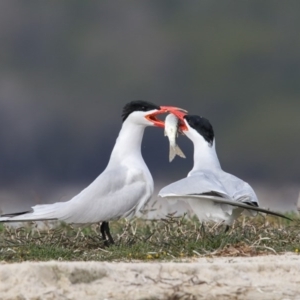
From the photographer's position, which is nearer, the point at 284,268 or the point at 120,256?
the point at 284,268

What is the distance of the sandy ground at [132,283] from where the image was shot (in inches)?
179

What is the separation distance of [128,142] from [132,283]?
3433 millimetres

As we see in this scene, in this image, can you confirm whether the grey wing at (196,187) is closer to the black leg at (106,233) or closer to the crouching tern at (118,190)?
the crouching tern at (118,190)

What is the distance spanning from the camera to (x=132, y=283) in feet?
15.4

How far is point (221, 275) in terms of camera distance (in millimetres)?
4945

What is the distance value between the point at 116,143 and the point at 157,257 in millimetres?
1713

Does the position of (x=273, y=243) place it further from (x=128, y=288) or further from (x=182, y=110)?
(x=128, y=288)

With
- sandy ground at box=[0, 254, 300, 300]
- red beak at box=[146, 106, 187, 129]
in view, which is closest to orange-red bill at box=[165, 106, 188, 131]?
red beak at box=[146, 106, 187, 129]

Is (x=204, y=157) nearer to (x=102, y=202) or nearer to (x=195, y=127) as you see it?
(x=195, y=127)

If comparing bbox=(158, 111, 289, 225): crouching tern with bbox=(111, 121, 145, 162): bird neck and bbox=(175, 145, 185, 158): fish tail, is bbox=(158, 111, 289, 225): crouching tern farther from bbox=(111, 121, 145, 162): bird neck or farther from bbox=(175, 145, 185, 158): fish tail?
bbox=(111, 121, 145, 162): bird neck

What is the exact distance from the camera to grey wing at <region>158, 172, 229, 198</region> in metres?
7.14

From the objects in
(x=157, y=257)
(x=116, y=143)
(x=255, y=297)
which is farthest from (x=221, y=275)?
(x=116, y=143)

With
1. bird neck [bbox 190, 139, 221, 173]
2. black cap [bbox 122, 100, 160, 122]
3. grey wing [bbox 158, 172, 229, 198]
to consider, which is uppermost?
black cap [bbox 122, 100, 160, 122]

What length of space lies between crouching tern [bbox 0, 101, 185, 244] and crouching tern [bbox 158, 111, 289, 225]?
40 centimetres
